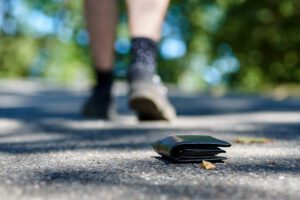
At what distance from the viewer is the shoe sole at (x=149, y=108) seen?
6.82ft

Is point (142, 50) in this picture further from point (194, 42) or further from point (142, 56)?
point (194, 42)

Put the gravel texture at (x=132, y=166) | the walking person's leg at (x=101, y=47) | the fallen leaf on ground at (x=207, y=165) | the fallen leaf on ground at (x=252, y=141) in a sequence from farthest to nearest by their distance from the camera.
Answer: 1. the walking person's leg at (x=101, y=47)
2. the fallen leaf on ground at (x=252, y=141)
3. the fallen leaf on ground at (x=207, y=165)
4. the gravel texture at (x=132, y=166)

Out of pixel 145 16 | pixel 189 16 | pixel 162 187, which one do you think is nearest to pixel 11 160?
pixel 162 187

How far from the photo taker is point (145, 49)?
2148mm

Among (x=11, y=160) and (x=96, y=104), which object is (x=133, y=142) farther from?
(x=96, y=104)

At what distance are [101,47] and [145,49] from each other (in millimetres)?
402

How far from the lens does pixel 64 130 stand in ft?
7.01

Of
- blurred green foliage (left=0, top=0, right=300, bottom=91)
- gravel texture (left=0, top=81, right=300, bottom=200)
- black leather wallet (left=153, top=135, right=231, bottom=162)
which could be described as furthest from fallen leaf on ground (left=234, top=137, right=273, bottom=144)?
blurred green foliage (left=0, top=0, right=300, bottom=91)

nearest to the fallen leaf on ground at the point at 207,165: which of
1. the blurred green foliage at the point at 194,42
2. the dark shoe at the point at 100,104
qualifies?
the dark shoe at the point at 100,104

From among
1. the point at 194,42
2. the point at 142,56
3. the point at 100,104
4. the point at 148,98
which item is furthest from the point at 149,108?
the point at 194,42

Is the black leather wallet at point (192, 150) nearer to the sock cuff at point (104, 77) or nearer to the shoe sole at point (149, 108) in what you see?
the shoe sole at point (149, 108)

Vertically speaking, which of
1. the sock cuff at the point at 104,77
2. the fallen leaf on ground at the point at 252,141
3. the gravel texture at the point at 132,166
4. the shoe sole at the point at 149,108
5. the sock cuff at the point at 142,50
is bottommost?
the gravel texture at the point at 132,166

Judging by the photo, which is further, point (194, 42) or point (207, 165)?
point (194, 42)

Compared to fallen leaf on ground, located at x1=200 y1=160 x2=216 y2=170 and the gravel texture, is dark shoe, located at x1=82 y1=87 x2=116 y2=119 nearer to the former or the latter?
the gravel texture
